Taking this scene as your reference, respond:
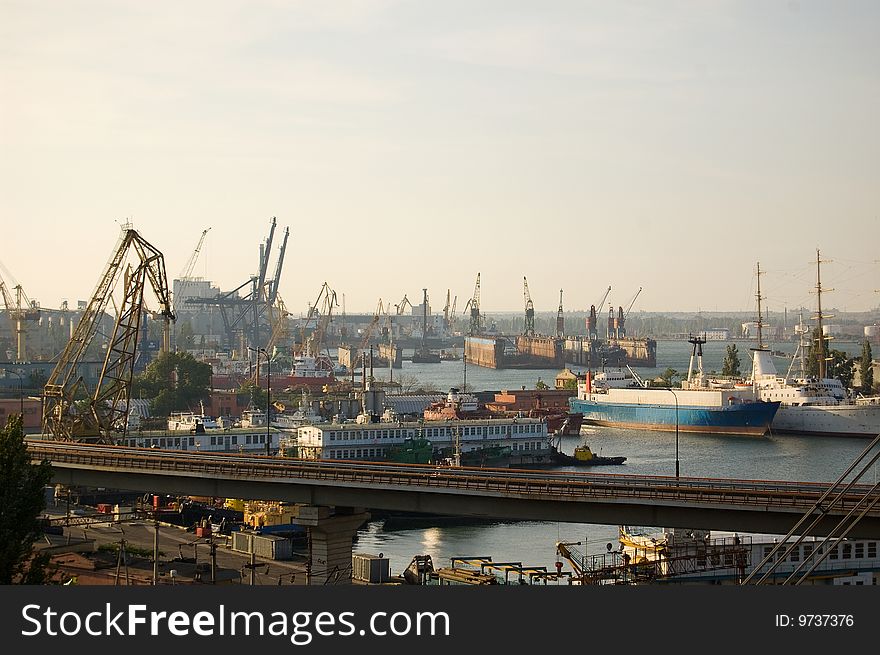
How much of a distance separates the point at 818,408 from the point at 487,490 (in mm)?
36796

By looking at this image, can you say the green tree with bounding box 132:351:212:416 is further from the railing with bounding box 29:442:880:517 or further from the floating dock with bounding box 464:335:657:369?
the floating dock with bounding box 464:335:657:369

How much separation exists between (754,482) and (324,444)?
1887cm

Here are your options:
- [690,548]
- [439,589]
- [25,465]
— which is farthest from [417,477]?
[439,589]

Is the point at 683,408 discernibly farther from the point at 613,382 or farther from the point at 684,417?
the point at 613,382

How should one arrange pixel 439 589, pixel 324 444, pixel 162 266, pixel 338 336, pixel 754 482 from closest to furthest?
1. pixel 439 589
2. pixel 754 482
3. pixel 162 266
4. pixel 324 444
5. pixel 338 336

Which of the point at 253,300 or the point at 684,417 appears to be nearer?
the point at 684,417

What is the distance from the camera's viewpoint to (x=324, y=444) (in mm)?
35125

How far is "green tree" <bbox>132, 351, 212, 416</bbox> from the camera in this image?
5084 cm

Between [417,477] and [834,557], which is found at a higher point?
[417,477]

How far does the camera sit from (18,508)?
49.4 feet

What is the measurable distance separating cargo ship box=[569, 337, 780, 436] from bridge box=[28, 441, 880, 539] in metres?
30.7

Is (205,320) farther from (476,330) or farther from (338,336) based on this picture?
(476,330)

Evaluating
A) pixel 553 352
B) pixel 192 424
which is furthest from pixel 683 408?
pixel 553 352

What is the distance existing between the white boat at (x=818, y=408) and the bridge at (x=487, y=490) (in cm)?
3292
